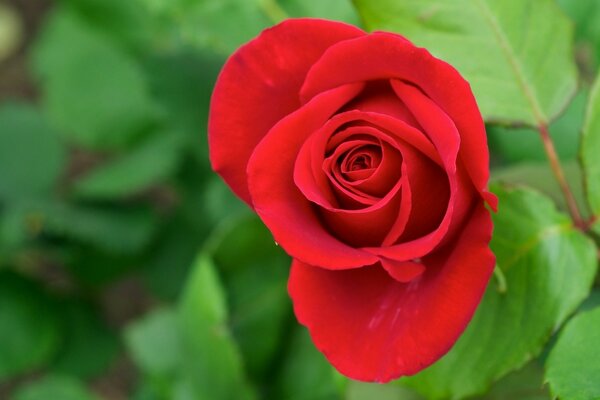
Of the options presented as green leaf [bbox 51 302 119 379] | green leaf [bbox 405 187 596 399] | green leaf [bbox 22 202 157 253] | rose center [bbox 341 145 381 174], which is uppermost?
rose center [bbox 341 145 381 174]

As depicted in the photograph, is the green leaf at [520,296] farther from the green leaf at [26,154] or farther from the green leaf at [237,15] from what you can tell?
the green leaf at [26,154]

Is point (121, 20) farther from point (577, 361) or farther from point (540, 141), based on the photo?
point (577, 361)

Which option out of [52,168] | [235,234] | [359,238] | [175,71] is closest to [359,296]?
[359,238]

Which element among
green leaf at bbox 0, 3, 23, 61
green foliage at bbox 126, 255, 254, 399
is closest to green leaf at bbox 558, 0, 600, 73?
green foliage at bbox 126, 255, 254, 399

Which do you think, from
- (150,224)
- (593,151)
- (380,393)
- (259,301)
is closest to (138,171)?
(150,224)

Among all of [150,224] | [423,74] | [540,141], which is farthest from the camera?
[150,224]

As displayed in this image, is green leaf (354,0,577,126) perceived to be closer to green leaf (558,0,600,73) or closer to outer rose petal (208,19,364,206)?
outer rose petal (208,19,364,206)

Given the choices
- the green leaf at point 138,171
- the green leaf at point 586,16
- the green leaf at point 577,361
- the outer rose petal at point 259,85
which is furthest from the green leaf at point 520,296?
the green leaf at point 138,171
